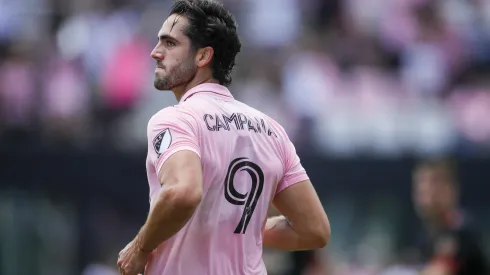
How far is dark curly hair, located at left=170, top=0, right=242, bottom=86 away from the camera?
4.90 m

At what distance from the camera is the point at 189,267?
15.3 ft

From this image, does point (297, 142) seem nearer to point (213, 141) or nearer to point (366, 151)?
point (366, 151)

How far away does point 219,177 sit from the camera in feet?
15.3

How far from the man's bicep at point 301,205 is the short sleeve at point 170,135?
684 mm

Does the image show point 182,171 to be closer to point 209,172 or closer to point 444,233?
point 209,172

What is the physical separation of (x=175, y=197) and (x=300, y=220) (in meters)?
0.96

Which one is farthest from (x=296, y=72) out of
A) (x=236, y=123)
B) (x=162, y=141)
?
(x=162, y=141)

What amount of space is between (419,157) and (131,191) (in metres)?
3.24

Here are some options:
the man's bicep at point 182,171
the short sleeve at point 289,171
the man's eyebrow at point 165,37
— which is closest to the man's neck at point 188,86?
the man's eyebrow at point 165,37

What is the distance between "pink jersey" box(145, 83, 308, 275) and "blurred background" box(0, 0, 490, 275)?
684 cm

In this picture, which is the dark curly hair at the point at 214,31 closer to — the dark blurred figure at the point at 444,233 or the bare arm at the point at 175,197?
the bare arm at the point at 175,197

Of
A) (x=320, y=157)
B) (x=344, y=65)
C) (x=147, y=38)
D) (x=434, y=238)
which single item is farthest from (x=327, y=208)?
(x=434, y=238)

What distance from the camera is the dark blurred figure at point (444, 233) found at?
7551mm

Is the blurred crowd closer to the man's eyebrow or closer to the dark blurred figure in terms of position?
the dark blurred figure
